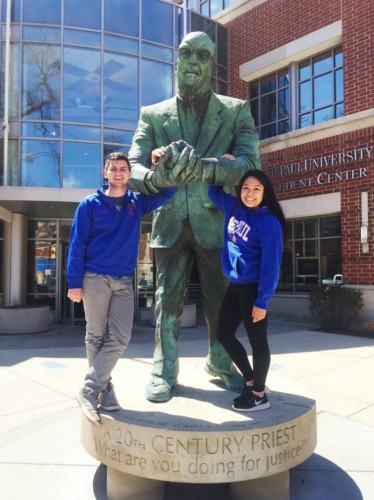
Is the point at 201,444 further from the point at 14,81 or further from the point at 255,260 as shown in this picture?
the point at 14,81

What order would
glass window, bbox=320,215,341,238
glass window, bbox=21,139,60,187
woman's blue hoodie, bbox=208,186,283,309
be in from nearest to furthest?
woman's blue hoodie, bbox=208,186,283,309 < glass window, bbox=21,139,60,187 < glass window, bbox=320,215,341,238

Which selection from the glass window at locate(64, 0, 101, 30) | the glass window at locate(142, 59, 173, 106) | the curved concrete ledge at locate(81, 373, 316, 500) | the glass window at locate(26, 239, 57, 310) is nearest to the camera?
the curved concrete ledge at locate(81, 373, 316, 500)

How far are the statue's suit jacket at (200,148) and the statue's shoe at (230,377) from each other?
894 millimetres

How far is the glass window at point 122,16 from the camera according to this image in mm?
11500

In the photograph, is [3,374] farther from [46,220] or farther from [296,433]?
[46,220]

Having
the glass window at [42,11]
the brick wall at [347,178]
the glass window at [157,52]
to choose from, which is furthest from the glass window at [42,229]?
the brick wall at [347,178]

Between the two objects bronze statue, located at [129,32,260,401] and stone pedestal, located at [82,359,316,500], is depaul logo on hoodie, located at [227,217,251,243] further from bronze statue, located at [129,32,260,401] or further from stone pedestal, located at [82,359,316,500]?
stone pedestal, located at [82,359,316,500]

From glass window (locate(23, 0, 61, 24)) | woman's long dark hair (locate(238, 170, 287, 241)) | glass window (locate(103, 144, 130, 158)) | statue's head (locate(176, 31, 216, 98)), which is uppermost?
glass window (locate(23, 0, 61, 24))

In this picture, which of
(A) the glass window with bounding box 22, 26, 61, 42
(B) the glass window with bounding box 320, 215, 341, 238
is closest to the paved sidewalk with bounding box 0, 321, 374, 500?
(B) the glass window with bounding box 320, 215, 341, 238

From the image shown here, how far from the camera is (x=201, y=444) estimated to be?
2.38 meters

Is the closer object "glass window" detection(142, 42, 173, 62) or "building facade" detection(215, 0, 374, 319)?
"building facade" detection(215, 0, 374, 319)

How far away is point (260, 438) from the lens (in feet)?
7.97

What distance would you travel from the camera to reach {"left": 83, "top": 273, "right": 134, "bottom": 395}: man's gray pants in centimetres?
263

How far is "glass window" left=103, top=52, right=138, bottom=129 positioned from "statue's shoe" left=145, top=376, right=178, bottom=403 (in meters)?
9.39
